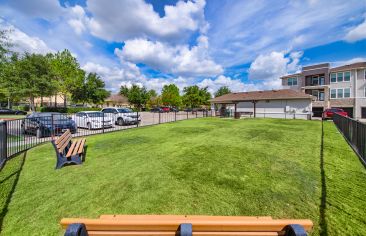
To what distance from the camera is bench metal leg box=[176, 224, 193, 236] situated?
4.37 ft

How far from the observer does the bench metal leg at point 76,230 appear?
4.21 feet

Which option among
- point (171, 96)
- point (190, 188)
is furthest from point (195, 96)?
point (190, 188)

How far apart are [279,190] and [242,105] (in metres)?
31.5

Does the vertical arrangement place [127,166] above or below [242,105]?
below

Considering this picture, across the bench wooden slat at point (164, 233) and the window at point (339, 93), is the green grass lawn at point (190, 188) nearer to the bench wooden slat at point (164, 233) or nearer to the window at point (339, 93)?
the bench wooden slat at point (164, 233)

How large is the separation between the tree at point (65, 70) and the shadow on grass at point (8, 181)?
37732 mm

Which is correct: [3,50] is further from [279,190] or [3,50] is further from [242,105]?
[242,105]

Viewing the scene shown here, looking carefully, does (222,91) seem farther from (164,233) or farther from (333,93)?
(164,233)

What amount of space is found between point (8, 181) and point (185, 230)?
5.30 meters

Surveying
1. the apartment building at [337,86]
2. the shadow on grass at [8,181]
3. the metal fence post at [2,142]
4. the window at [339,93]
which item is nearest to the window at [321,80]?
the apartment building at [337,86]

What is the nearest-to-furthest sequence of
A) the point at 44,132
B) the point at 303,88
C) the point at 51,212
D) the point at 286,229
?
the point at 286,229, the point at 51,212, the point at 44,132, the point at 303,88

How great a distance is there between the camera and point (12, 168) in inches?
216

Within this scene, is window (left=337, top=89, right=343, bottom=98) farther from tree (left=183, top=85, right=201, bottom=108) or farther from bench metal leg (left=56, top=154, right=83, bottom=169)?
bench metal leg (left=56, top=154, right=83, bottom=169)

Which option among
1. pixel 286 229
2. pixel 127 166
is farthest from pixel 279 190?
pixel 127 166
